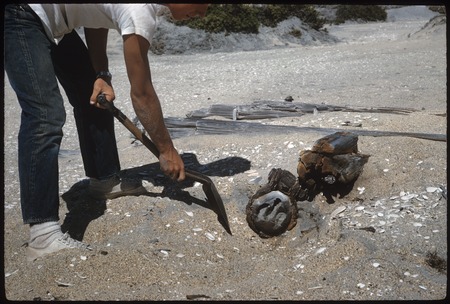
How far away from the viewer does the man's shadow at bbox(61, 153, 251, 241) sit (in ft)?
11.8

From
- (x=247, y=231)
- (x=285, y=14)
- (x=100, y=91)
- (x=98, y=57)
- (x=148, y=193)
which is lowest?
(x=285, y=14)

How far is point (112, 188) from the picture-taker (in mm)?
3822

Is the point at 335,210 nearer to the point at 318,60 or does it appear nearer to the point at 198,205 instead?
the point at 198,205

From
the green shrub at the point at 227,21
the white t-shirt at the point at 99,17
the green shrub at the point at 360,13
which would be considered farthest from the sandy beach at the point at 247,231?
the green shrub at the point at 360,13

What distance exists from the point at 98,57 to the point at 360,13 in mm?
21001

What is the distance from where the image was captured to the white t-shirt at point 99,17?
295 centimetres

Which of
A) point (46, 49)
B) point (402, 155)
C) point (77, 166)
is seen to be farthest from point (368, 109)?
point (46, 49)

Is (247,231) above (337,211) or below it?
below

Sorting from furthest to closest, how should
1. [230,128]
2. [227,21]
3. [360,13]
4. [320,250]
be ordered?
[360,13] → [227,21] → [230,128] → [320,250]

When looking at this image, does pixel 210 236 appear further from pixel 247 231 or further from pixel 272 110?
pixel 272 110

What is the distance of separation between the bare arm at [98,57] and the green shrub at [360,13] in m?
20.2

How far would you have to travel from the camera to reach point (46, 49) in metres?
3.10

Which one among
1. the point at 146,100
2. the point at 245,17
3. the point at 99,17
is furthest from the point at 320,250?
the point at 245,17

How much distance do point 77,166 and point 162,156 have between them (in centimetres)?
153
